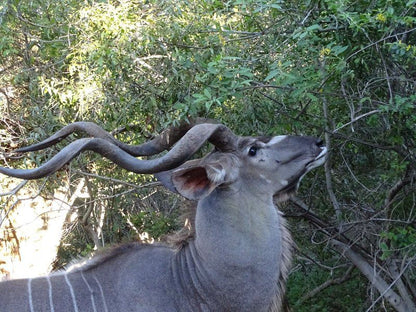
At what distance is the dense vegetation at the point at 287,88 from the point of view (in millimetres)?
3990

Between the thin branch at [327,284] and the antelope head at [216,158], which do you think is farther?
the thin branch at [327,284]

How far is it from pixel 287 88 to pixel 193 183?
1.05m

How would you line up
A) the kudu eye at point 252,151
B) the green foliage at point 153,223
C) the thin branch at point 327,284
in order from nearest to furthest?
the kudu eye at point 252,151 → the thin branch at point 327,284 → the green foliage at point 153,223

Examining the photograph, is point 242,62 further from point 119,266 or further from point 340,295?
point 340,295

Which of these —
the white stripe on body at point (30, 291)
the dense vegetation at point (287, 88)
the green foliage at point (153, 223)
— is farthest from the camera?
the green foliage at point (153, 223)

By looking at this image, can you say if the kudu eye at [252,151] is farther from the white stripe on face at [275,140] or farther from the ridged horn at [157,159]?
the ridged horn at [157,159]

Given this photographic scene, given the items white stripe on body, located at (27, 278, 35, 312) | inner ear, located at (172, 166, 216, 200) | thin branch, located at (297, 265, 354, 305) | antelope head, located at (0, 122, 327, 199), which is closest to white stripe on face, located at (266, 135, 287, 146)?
antelope head, located at (0, 122, 327, 199)

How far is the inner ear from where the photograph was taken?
3229 millimetres

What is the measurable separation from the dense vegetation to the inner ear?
0.56m

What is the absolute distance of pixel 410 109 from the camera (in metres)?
3.92

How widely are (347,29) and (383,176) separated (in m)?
1.01

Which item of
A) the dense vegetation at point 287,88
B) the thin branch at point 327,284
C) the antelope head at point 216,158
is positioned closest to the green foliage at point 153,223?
the dense vegetation at point 287,88

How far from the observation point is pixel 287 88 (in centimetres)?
406

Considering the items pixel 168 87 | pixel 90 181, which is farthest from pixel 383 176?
pixel 90 181
